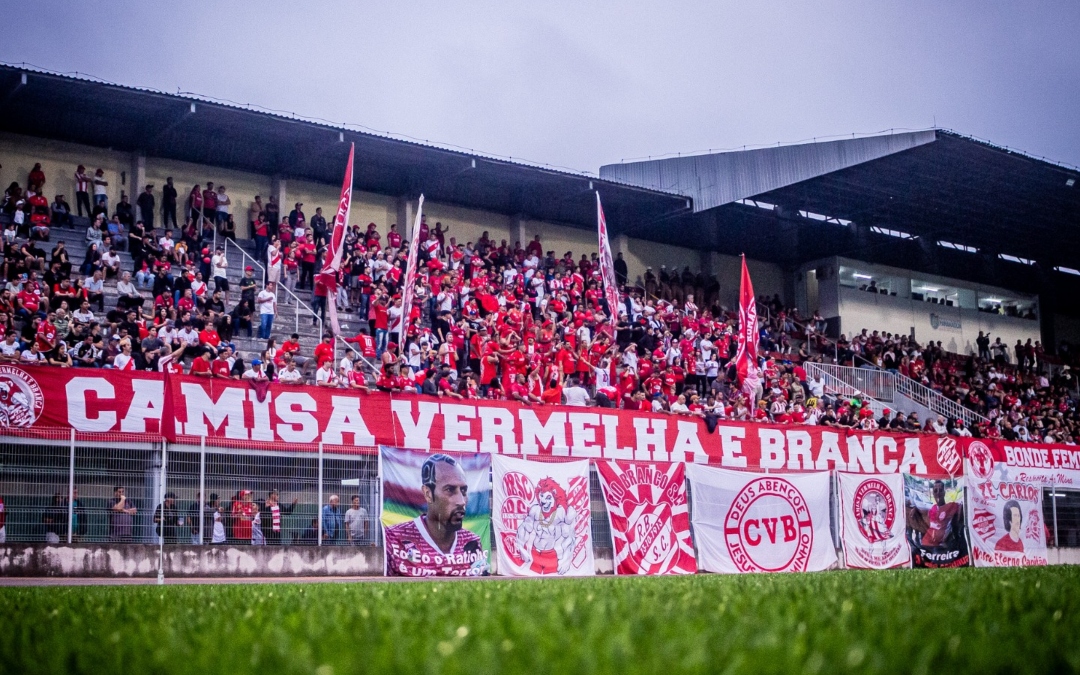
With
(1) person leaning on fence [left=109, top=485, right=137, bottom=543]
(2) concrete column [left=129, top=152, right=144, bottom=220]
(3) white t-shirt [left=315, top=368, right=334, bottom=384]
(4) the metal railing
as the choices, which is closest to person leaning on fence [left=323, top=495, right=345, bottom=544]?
(1) person leaning on fence [left=109, top=485, right=137, bottom=543]

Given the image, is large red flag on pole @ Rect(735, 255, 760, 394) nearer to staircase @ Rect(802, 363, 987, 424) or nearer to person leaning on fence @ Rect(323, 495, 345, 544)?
staircase @ Rect(802, 363, 987, 424)

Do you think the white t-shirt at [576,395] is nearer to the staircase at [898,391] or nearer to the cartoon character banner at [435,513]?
the cartoon character banner at [435,513]

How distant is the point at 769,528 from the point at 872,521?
9.50ft

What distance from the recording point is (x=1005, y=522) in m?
24.7

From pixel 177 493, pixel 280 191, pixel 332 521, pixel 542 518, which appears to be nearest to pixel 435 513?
pixel 332 521

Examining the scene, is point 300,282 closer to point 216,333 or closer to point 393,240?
point 393,240

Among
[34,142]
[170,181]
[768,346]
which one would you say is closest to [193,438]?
[170,181]

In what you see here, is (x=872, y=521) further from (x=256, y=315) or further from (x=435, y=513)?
(x=256, y=315)

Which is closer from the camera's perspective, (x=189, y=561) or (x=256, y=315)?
(x=189, y=561)

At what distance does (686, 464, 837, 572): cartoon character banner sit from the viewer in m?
20.0

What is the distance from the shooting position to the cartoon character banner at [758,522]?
2002 cm

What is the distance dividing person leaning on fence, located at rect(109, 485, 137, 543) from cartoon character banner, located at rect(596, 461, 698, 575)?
26.3ft

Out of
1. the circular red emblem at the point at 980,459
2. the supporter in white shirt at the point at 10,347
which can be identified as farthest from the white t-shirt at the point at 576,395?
the supporter in white shirt at the point at 10,347

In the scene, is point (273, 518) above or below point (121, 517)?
below
